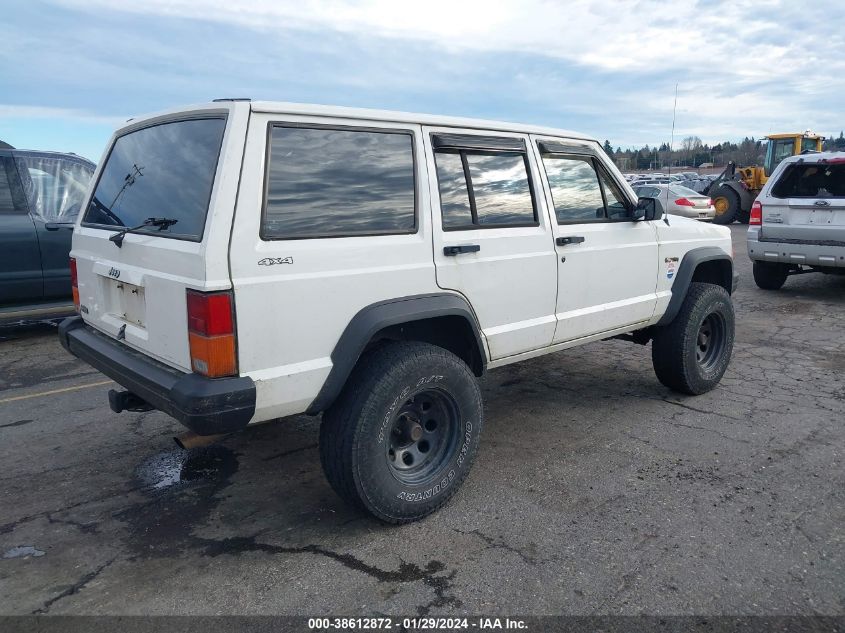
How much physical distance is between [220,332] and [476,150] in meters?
1.76

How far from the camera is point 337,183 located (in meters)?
2.99

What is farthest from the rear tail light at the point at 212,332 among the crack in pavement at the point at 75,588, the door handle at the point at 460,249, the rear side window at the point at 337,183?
the door handle at the point at 460,249

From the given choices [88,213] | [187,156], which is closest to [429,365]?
[187,156]

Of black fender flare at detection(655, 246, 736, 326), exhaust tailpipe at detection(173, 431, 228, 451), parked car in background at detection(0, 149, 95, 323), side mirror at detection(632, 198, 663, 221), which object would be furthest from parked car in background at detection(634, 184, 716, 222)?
exhaust tailpipe at detection(173, 431, 228, 451)

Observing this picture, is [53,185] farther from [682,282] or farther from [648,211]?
[682,282]

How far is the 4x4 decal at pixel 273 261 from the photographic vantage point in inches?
105

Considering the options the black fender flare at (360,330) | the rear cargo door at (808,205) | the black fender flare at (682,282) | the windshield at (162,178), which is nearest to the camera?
the windshield at (162,178)

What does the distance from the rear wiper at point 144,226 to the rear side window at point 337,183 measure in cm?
51

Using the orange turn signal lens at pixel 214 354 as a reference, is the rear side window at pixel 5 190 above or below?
above

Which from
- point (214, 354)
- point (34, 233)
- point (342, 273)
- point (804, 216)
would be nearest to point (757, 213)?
point (804, 216)

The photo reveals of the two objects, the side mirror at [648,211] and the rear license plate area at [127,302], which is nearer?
the rear license plate area at [127,302]

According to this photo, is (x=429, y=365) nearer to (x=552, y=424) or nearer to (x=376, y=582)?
(x=376, y=582)

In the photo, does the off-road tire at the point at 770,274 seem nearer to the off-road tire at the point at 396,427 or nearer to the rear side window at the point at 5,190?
the off-road tire at the point at 396,427

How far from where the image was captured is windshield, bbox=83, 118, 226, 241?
280 centimetres
